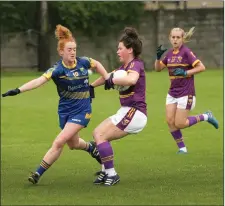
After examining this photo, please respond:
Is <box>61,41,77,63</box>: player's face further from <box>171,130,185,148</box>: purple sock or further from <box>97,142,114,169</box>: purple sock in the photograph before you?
<box>171,130,185,148</box>: purple sock

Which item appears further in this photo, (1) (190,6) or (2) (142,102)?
(1) (190,6)

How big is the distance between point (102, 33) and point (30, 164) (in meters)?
29.2

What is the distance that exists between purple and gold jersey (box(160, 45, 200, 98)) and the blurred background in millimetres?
26138

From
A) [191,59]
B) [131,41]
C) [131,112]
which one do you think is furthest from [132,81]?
[191,59]

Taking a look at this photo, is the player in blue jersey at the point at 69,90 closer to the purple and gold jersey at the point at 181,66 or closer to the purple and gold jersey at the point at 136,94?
the purple and gold jersey at the point at 136,94

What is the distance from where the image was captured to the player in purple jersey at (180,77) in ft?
42.3

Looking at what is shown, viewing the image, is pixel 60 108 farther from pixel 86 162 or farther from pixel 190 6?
pixel 190 6

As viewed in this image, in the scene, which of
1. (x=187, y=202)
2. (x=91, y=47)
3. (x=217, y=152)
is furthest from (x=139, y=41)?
(x=91, y=47)

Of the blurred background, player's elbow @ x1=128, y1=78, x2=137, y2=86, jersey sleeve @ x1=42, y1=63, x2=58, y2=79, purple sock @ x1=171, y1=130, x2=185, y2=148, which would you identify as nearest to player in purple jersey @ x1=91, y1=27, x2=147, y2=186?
player's elbow @ x1=128, y1=78, x2=137, y2=86

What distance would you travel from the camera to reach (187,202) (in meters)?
8.88

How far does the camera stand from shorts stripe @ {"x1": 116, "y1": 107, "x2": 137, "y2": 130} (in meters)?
10.2

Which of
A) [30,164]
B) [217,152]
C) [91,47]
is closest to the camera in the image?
[30,164]

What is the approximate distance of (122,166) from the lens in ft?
39.6

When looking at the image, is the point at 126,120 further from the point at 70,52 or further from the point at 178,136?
the point at 178,136
